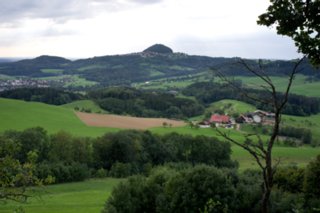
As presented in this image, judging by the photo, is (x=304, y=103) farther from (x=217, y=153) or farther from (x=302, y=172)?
(x=302, y=172)

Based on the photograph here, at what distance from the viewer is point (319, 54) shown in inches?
384

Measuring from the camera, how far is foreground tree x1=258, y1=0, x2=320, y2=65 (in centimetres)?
966

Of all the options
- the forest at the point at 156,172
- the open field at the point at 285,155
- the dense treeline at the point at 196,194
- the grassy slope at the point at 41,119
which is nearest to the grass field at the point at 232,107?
the open field at the point at 285,155

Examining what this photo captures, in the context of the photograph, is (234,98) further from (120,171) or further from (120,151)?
(120,171)

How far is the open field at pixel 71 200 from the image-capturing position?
40.4 meters

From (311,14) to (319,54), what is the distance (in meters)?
0.98

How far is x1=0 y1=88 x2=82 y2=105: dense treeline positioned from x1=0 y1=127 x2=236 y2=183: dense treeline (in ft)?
250

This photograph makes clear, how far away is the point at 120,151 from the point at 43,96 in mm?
87089

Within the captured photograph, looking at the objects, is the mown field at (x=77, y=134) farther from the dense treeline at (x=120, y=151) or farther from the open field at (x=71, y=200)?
the dense treeline at (x=120, y=151)

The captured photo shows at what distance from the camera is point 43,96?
15462 cm

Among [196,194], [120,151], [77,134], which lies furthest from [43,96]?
[196,194]

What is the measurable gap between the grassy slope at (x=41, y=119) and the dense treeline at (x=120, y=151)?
52.9ft

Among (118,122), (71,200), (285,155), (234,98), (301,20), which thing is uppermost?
(301,20)

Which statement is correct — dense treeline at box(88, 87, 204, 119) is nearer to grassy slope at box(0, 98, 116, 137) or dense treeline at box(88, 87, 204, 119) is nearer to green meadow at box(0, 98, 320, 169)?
grassy slope at box(0, 98, 116, 137)
